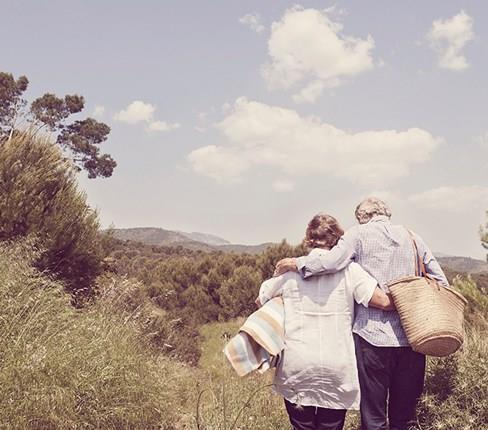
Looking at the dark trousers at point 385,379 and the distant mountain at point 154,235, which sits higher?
the distant mountain at point 154,235

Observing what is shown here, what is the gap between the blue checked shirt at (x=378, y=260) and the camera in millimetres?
3047

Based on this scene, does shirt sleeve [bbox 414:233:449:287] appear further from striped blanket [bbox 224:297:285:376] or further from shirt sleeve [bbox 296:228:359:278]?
striped blanket [bbox 224:297:285:376]

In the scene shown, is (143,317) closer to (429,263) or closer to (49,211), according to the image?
(49,211)

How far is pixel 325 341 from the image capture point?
2928mm

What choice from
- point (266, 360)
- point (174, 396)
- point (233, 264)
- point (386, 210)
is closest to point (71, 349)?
point (174, 396)

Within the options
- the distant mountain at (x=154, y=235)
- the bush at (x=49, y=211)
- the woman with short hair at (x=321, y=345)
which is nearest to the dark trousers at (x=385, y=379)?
the woman with short hair at (x=321, y=345)

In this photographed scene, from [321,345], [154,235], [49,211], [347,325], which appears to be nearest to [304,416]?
[321,345]

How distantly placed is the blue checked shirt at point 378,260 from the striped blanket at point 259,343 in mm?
321

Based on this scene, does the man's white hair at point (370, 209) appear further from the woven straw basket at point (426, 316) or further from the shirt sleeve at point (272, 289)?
the shirt sleeve at point (272, 289)

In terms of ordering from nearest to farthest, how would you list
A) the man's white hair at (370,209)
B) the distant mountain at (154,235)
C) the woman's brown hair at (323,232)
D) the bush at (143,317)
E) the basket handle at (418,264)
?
the woman's brown hair at (323,232) < the basket handle at (418,264) < the man's white hair at (370,209) < the bush at (143,317) < the distant mountain at (154,235)

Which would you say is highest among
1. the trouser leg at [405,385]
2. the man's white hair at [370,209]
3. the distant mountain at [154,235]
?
the distant mountain at [154,235]

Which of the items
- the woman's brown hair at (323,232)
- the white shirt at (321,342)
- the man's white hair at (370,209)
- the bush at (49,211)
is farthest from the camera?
the bush at (49,211)

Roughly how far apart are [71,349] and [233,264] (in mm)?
15978

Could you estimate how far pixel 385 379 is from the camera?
3287 millimetres
